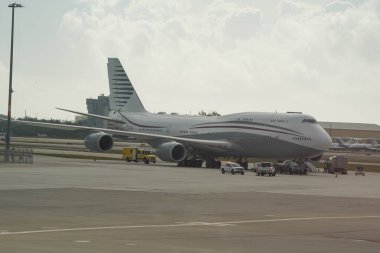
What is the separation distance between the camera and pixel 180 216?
88.6 ft

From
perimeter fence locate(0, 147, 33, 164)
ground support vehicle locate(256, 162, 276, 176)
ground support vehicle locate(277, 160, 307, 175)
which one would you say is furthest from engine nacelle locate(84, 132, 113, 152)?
ground support vehicle locate(256, 162, 276, 176)

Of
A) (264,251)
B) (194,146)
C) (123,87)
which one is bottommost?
(264,251)

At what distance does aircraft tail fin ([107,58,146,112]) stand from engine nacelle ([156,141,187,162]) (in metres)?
14.6

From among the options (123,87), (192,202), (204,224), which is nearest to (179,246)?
(204,224)

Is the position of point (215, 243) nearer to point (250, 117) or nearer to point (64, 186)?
point (64, 186)

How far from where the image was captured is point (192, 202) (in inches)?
1323

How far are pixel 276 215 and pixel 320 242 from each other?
8086 millimetres

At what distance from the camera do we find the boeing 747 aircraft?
229ft

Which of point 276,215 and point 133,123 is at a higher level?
point 133,123

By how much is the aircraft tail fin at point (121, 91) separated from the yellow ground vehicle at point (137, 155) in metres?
5.96

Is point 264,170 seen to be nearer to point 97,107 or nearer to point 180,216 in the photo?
point 180,216

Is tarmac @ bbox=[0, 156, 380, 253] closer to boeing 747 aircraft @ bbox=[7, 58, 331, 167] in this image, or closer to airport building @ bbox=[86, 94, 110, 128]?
boeing 747 aircraft @ bbox=[7, 58, 331, 167]

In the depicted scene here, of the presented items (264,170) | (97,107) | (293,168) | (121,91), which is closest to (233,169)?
(264,170)

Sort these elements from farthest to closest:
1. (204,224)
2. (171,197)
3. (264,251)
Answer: (171,197), (204,224), (264,251)
